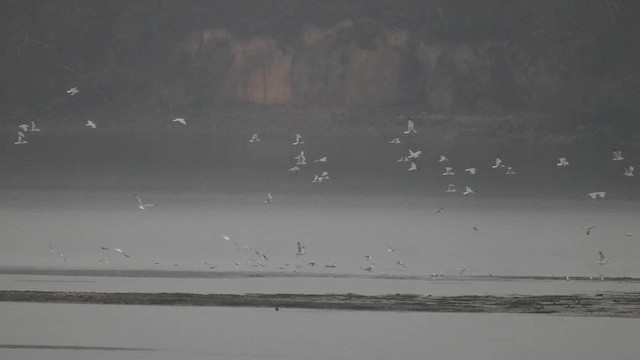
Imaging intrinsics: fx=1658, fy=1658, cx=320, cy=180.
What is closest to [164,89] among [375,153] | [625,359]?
[375,153]

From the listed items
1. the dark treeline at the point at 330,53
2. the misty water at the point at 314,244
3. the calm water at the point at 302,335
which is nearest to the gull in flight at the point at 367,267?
the misty water at the point at 314,244

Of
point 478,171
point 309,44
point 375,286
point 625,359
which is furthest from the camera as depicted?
point 478,171

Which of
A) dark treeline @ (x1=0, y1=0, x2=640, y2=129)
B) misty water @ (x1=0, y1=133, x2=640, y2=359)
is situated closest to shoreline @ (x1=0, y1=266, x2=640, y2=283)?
misty water @ (x1=0, y1=133, x2=640, y2=359)

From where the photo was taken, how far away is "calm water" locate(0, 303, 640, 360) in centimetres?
2647

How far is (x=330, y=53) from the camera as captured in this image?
6481cm

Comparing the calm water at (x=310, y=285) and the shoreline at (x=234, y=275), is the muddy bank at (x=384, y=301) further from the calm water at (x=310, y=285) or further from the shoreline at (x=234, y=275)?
the shoreline at (x=234, y=275)

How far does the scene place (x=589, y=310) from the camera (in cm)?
3002

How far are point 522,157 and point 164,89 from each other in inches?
580

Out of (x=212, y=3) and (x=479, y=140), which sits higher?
(x=212, y=3)

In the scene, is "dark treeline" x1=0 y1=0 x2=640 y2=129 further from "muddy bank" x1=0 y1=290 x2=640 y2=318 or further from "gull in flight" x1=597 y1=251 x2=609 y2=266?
"muddy bank" x1=0 y1=290 x2=640 y2=318

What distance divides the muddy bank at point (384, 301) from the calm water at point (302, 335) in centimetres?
63

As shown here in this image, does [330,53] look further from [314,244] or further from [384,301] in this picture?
[384,301]

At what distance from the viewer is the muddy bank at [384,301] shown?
1202 inches

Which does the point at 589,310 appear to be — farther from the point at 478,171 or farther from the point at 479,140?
the point at 478,171
